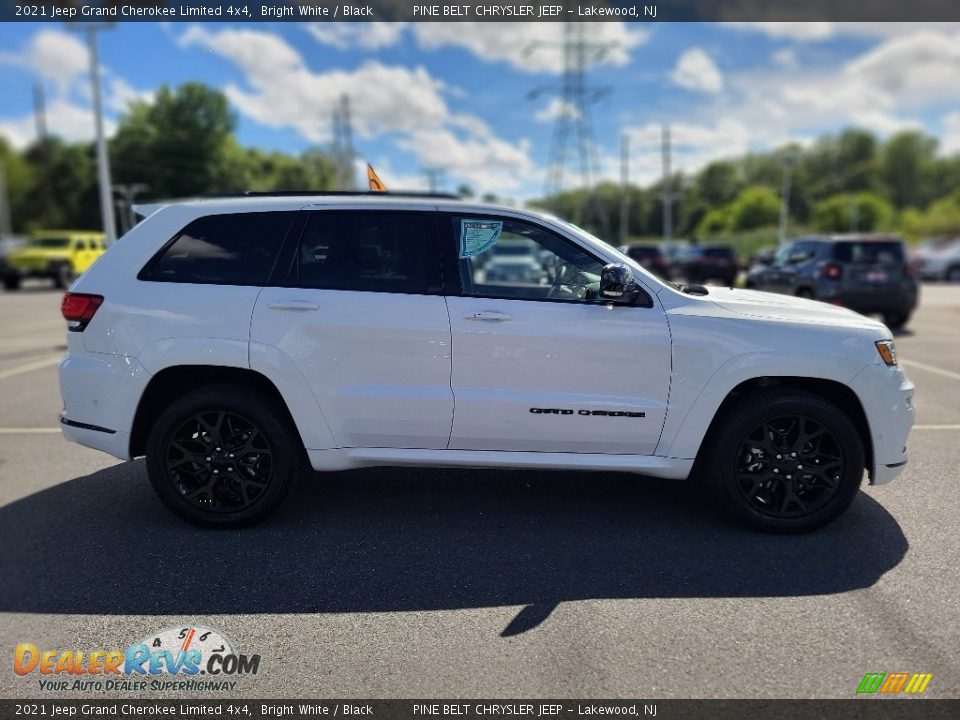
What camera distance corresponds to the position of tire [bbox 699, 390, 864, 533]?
394 cm

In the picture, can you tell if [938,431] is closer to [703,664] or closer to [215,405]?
[703,664]

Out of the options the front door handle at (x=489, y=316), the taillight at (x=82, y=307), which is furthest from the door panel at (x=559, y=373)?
the taillight at (x=82, y=307)

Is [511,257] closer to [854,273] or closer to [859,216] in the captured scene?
[854,273]

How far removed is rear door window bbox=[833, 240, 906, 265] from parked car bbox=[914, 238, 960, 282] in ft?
59.9

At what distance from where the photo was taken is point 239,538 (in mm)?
3992

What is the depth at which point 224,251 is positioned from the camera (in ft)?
13.4

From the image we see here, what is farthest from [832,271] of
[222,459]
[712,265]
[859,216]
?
[859,216]

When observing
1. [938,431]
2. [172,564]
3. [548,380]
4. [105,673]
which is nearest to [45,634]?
[105,673]

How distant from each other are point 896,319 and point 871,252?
1783 mm

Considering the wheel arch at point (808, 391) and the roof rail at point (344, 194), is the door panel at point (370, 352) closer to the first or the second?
the roof rail at point (344, 194)

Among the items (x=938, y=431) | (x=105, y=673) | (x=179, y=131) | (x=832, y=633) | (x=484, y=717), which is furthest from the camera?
(x=179, y=131)

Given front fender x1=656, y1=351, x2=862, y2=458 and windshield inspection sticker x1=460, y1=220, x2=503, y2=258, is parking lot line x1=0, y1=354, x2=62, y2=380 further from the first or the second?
front fender x1=656, y1=351, x2=862, y2=458

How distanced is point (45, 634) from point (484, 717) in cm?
197

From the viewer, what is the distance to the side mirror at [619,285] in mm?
3762
